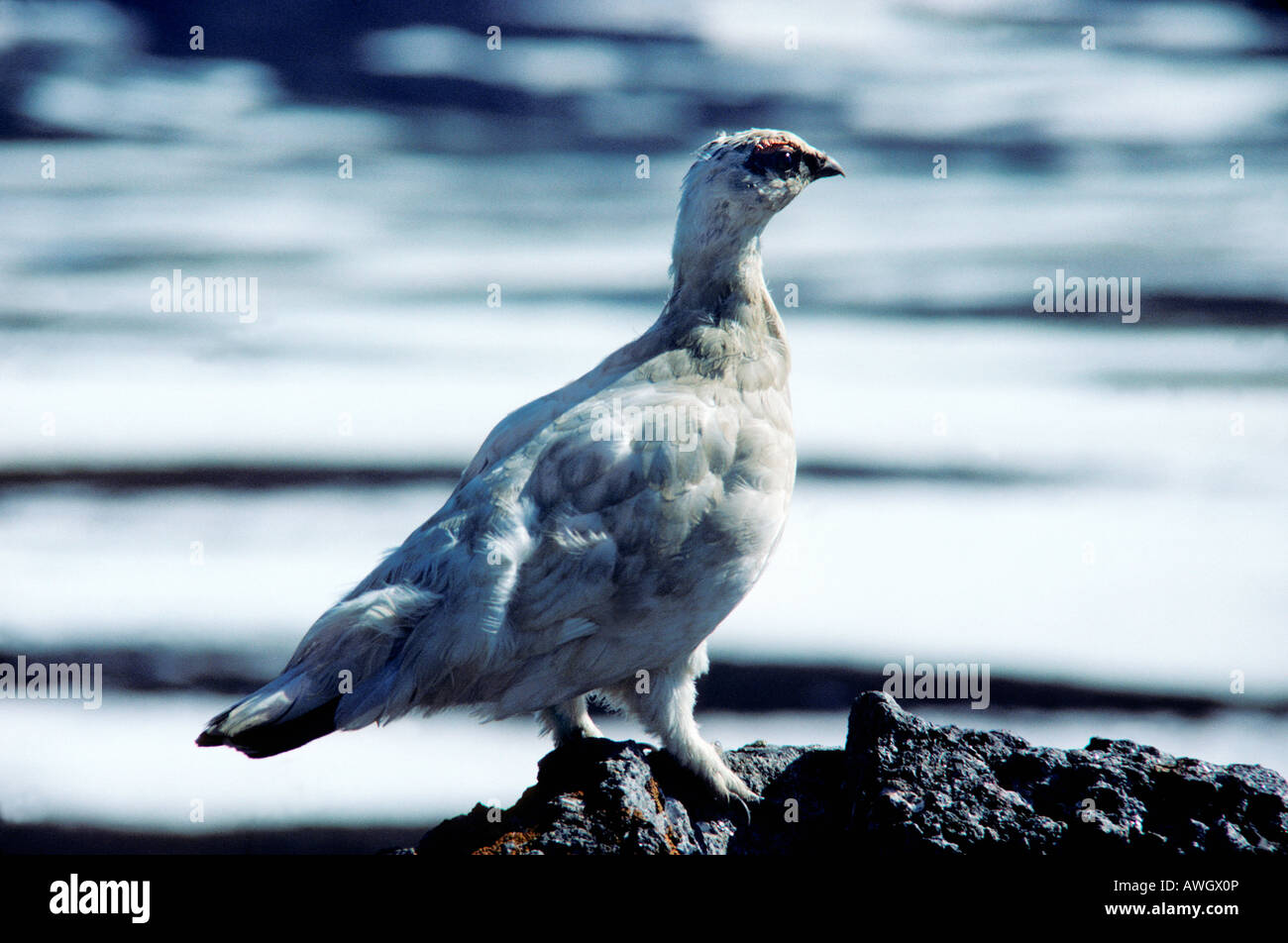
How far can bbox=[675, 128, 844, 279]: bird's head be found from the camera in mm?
2402

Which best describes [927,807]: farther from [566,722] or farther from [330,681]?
[330,681]

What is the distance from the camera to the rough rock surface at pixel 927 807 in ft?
6.54

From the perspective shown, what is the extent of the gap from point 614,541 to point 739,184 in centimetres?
88

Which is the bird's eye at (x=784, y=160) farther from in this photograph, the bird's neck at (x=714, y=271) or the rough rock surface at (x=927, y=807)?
the rough rock surface at (x=927, y=807)

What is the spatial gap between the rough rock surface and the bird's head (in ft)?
3.66

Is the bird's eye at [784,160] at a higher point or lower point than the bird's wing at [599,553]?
higher

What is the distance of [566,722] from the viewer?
2.52m

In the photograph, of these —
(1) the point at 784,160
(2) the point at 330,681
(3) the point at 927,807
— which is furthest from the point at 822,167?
(2) the point at 330,681

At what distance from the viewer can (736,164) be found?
7.88 feet

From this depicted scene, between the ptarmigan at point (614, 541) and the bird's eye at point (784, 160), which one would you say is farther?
the bird's eye at point (784, 160)

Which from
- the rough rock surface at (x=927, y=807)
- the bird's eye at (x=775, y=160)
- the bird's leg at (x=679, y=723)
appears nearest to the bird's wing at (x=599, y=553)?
the bird's leg at (x=679, y=723)
